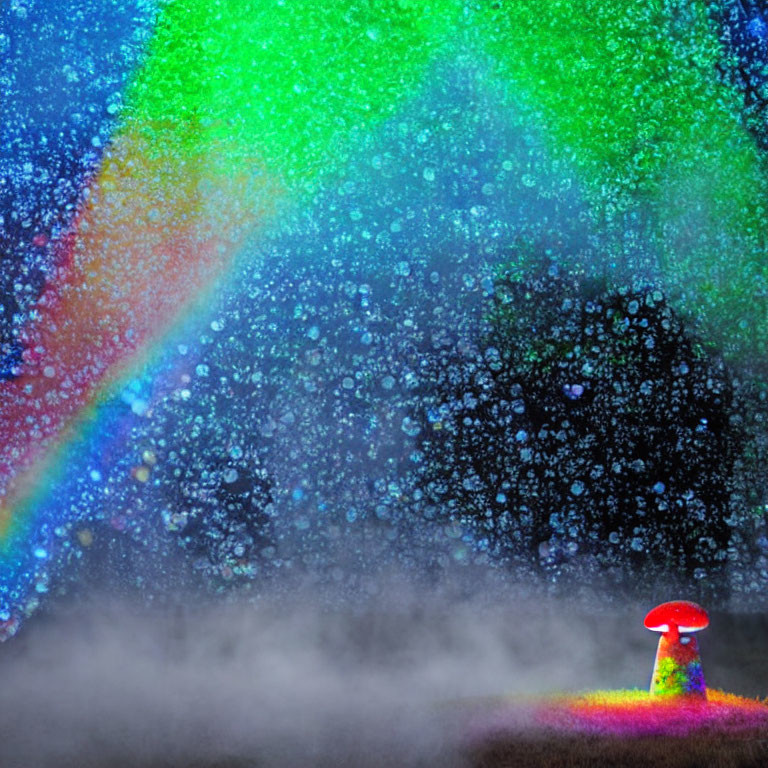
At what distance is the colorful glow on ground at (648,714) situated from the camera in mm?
1291

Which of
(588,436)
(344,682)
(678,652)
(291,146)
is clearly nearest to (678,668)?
(678,652)

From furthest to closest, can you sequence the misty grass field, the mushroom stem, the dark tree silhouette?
the dark tree silhouette
the mushroom stem
the misty grass field

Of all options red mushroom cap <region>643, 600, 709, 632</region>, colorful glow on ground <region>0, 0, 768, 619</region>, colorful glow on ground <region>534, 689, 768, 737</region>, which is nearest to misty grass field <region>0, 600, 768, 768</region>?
colorful glow on ground <region>534, 689, 768, 737</region>

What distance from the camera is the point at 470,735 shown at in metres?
1.29

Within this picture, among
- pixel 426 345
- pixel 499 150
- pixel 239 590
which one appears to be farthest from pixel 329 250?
pixel 239 590

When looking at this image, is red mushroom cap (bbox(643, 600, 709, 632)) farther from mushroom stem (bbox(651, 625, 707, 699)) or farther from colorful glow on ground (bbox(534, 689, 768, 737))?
colorful glow on ground (bbox(534, 689, 768, 737))

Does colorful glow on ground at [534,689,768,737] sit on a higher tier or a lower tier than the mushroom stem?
lower

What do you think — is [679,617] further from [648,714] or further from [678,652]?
[648,714]

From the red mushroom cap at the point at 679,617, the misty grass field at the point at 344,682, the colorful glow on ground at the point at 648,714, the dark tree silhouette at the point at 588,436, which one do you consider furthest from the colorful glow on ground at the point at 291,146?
the colorful glow on ground at the point at 648,714

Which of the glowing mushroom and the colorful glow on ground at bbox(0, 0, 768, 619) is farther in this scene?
the colorful glow on ground at bbox(0, 0, 768, 619)

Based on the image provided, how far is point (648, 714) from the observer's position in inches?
52.9

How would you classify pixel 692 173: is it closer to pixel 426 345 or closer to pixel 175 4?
pixel 426 345

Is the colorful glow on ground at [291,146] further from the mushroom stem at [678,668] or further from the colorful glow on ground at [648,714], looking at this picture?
the colorful glow on ground at [648,714]

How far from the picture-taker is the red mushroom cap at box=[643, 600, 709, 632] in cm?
143
